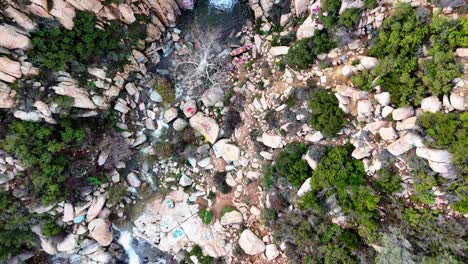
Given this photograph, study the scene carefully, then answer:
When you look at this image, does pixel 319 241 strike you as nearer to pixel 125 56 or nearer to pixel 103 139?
pixel 103 139

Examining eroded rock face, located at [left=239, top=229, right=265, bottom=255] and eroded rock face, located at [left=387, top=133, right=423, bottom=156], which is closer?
eroded rock face, located at [left=387, top=133, right=423, bottom=156]

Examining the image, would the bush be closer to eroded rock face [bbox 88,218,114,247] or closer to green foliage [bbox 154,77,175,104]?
green foliage [bbox 154,77,175,104]

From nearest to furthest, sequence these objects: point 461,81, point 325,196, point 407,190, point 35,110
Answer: point 461,81
point 407,190
point 325,196
point 35,110

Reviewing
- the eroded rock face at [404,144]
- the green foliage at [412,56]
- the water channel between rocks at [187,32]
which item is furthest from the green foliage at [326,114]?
the water channel between rocks at [187,32]

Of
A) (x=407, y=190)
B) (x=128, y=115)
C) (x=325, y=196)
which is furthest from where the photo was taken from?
(x=128, y=115)

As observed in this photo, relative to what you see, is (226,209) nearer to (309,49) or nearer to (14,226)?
(309,49)

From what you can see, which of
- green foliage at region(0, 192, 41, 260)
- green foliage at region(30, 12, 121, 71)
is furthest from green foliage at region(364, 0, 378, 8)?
green foliage at region(0, 192, 41, 260)

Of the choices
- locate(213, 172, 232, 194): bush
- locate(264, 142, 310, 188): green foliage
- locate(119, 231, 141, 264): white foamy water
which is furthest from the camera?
locate(119, 231, 141, 264): white foamy water

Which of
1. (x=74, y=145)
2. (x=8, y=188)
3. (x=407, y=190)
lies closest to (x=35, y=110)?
(x=74, y=145)
